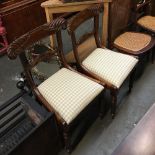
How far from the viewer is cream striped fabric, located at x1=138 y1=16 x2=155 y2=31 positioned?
2.16m

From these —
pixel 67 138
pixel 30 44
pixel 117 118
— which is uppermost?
pixel 30 44

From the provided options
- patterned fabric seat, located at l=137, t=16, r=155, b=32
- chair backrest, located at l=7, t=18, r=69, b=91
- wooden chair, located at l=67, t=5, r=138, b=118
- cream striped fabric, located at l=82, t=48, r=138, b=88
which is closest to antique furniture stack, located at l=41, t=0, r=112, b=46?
wooden chair, located at l=67, t=5, r=138, b=118

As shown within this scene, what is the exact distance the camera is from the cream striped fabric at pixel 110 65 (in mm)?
1523

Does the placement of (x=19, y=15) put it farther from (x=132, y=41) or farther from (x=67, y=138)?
(x=67, y=138)

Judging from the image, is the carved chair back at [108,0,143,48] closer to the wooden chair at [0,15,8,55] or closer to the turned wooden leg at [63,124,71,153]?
the turned wooden leg at [63,124,71,153]

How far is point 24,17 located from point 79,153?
1987 millimetres

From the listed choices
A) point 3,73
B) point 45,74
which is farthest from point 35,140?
A: point 3,73

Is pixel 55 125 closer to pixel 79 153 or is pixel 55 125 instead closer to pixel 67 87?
pixel 67 87

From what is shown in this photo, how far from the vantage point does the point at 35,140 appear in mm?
1175

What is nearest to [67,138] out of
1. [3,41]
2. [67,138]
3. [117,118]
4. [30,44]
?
[67,138]

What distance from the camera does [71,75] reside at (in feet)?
4.93

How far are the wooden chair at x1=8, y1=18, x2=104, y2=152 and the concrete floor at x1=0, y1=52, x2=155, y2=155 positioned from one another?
21cm

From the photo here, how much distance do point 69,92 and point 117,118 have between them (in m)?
0.60

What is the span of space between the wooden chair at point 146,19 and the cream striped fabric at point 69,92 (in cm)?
112
